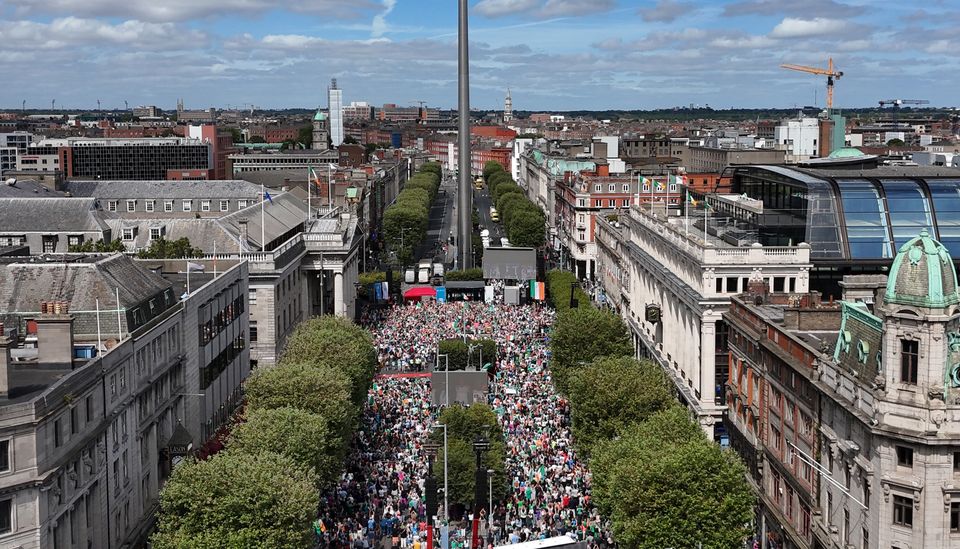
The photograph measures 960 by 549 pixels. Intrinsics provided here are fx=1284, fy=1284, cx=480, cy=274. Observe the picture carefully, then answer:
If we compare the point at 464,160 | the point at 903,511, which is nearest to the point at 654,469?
the point at 903,511

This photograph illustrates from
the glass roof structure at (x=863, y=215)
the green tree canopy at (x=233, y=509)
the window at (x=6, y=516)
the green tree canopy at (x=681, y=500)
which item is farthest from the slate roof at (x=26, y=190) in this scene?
the green tree canopy at (x=681, y=500)

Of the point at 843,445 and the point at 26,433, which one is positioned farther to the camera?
the point at 843,445

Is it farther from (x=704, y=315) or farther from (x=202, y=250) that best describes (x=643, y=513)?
(x=202, y=250)

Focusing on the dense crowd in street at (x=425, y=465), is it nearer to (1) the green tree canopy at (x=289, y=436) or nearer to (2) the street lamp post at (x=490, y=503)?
(2) the street lamp post at (x=490, y=503)

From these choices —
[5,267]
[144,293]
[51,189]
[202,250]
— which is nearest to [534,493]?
[144,293]

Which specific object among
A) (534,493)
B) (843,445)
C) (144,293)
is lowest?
(534,493)

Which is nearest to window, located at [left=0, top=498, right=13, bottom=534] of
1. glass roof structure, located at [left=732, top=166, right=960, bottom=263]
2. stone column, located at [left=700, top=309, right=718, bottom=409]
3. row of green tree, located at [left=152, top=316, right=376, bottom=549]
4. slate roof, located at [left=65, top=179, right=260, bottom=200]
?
row of green tree, located at [left=152, top=316, right=376, bottom=549]
